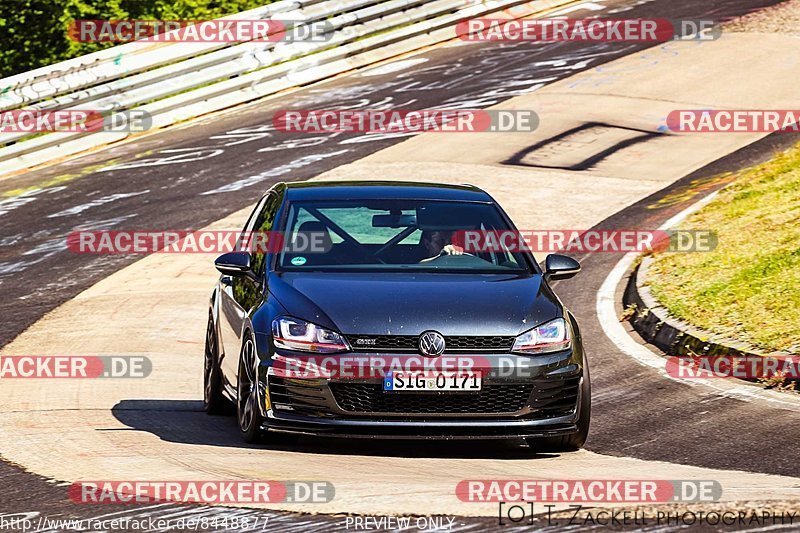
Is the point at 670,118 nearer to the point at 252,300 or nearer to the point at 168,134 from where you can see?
the point at 168,134

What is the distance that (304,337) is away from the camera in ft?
26.0

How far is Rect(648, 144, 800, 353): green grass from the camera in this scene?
11.5 m

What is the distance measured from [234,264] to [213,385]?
3.75ft

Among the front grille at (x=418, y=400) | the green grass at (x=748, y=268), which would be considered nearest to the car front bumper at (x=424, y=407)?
the front grille at (x=418, y=400)

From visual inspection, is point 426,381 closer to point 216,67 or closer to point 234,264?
point 234,264

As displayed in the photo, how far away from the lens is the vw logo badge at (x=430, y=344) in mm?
7797

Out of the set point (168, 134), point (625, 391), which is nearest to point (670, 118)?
point (168, 134)

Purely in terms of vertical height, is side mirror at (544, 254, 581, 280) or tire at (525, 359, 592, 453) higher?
side mirror at (544, 254, 581, 280)

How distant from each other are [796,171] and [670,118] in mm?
4825

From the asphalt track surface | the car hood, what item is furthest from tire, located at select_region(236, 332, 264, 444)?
the asphalt track surface

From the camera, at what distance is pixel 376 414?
7828 millimetres

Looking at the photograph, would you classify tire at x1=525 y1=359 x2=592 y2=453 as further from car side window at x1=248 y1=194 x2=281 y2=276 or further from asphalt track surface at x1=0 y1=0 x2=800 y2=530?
car side window at x1=248 y1=194 x2=281 y2=276

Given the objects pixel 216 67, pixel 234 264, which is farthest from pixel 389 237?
pixel 216 67

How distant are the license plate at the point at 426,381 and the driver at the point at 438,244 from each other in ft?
4.62
